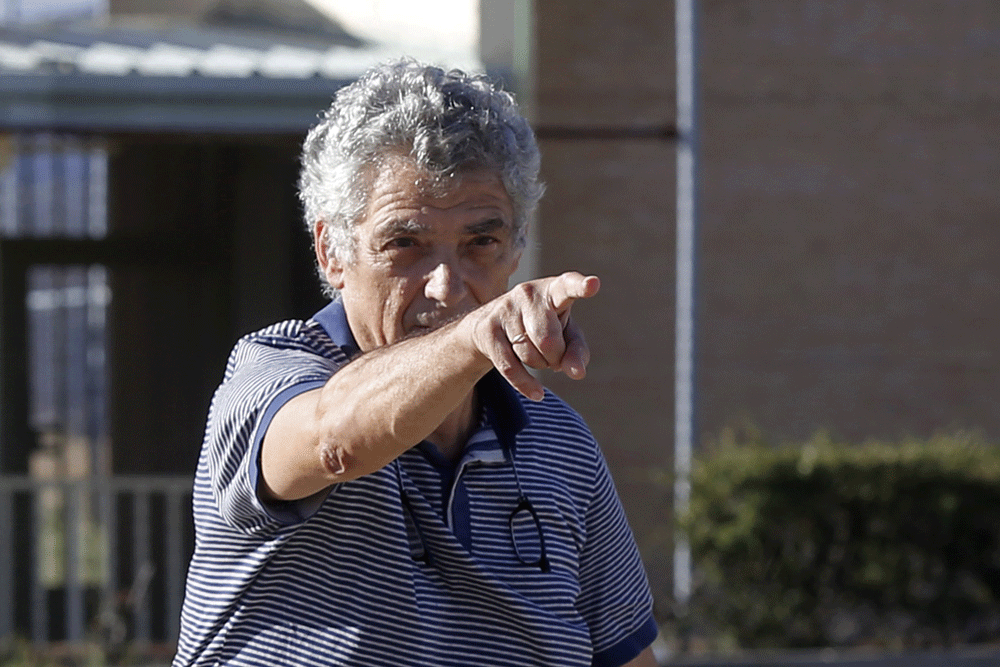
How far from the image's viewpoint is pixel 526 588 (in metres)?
2.00

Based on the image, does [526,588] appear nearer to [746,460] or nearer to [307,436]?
[307,436]

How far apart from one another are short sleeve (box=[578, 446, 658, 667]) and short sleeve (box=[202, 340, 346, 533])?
1.75 ft

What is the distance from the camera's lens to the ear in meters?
2.09

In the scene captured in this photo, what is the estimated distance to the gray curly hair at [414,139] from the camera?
6.38 feet

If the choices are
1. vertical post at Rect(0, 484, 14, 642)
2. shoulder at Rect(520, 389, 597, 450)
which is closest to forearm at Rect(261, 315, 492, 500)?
shoulder at Rect(520, 389, 597, 450)

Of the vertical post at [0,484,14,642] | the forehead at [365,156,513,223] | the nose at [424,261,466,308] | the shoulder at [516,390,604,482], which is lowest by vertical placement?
the vertical post at [0,484,14,642]

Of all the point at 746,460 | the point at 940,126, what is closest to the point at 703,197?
the point at 940,126

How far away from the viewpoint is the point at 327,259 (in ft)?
6.95

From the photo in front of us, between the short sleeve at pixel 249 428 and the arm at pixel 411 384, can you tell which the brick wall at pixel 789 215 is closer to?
the short sleeve at pixel 249 428

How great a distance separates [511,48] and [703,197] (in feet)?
5.41

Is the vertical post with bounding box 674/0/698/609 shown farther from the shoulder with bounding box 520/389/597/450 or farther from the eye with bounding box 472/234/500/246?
the eye with bounding box 472/234/500/246

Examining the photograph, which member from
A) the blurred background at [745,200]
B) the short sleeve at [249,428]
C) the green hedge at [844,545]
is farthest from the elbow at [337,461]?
the blurred background at [745,200]

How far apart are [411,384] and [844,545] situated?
14.8 feet

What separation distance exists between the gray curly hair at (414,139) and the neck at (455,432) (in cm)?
26
